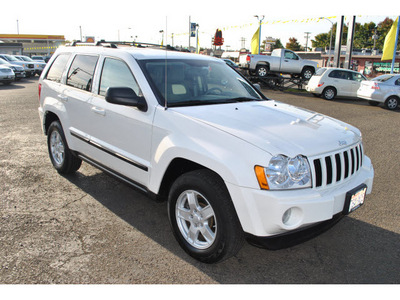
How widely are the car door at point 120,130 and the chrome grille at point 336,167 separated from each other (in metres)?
1.55

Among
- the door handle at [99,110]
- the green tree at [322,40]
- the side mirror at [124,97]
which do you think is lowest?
the door handle at [99,110]

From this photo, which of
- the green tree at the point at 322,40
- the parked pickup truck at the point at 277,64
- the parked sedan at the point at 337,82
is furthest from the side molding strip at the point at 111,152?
the green tree at the point at 322,40

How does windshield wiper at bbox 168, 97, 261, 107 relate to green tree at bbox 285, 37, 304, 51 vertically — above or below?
below

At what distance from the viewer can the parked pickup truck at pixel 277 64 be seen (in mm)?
21328

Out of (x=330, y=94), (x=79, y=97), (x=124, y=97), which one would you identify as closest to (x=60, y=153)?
(x=79, y=97)

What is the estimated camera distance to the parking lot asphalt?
2881mm

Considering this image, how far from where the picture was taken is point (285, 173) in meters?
2.59

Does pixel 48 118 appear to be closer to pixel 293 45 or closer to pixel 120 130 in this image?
pixel 120 130

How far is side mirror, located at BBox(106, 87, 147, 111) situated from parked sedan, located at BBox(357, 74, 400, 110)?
13881 millimetres

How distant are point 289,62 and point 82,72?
19.1 meters

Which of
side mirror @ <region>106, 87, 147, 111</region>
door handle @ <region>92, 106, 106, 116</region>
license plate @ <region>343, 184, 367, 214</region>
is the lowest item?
license plate @ <region>343, 184, 367, 214</region>

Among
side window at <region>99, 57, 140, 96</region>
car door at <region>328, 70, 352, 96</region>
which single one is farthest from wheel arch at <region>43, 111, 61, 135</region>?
car door at <region>328, 70, 352, 96</region>

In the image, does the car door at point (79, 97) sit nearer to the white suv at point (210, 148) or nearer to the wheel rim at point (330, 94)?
the white suv at point (210, 148)

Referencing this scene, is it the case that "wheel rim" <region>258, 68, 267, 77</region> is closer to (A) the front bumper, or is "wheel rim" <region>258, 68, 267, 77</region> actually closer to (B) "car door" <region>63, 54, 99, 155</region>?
(B) "car door" <region>63, 54, 99, 155</region>
